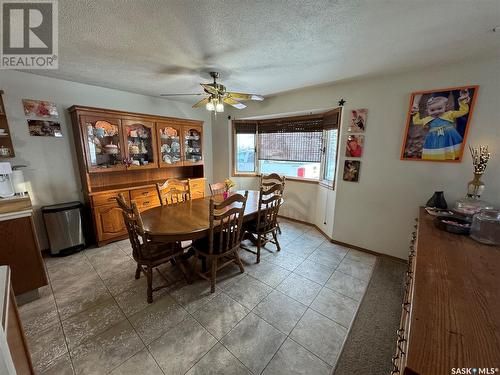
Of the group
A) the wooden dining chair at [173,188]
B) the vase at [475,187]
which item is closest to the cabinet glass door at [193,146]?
the wooden dining chair at [173,188]

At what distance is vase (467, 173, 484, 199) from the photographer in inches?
72.3

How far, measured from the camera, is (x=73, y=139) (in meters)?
2.74

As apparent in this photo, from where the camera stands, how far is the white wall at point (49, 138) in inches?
91.3

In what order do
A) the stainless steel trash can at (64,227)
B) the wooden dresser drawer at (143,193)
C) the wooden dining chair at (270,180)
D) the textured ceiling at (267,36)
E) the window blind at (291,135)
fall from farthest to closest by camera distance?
the window blind at (291,135) → the wooden dining chair at (270,180) → the wooden dresser drawer at (143,193) → the stainless steel trash can at (64,227) → the textured ceiling at (267,36)

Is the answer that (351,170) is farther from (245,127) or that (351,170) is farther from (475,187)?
(245,127)

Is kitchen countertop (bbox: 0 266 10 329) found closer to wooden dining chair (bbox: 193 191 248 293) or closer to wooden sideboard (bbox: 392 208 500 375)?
wooden dining chair (bbox: 193 191 248 293)

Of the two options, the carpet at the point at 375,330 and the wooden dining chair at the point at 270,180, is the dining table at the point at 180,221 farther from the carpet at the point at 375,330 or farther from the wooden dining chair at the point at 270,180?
the carpet at the point at 375,330

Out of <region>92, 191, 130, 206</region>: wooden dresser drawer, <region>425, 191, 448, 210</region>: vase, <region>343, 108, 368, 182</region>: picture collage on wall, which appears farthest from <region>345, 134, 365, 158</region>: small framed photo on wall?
<region>92, 191, 130, 206</region>: wooden dresser drawer

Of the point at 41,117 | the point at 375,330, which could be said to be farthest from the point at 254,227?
the point at 41,117

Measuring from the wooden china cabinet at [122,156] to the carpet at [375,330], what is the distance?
306cm

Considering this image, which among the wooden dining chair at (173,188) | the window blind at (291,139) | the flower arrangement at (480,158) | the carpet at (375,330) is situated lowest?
the carpet at (375,330)

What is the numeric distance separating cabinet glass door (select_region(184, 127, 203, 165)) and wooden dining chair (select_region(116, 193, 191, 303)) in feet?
6.45

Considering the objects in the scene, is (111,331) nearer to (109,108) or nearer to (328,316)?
(328,316)

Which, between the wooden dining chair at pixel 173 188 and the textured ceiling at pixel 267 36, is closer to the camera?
the textured ceiling at pixel 267 36
